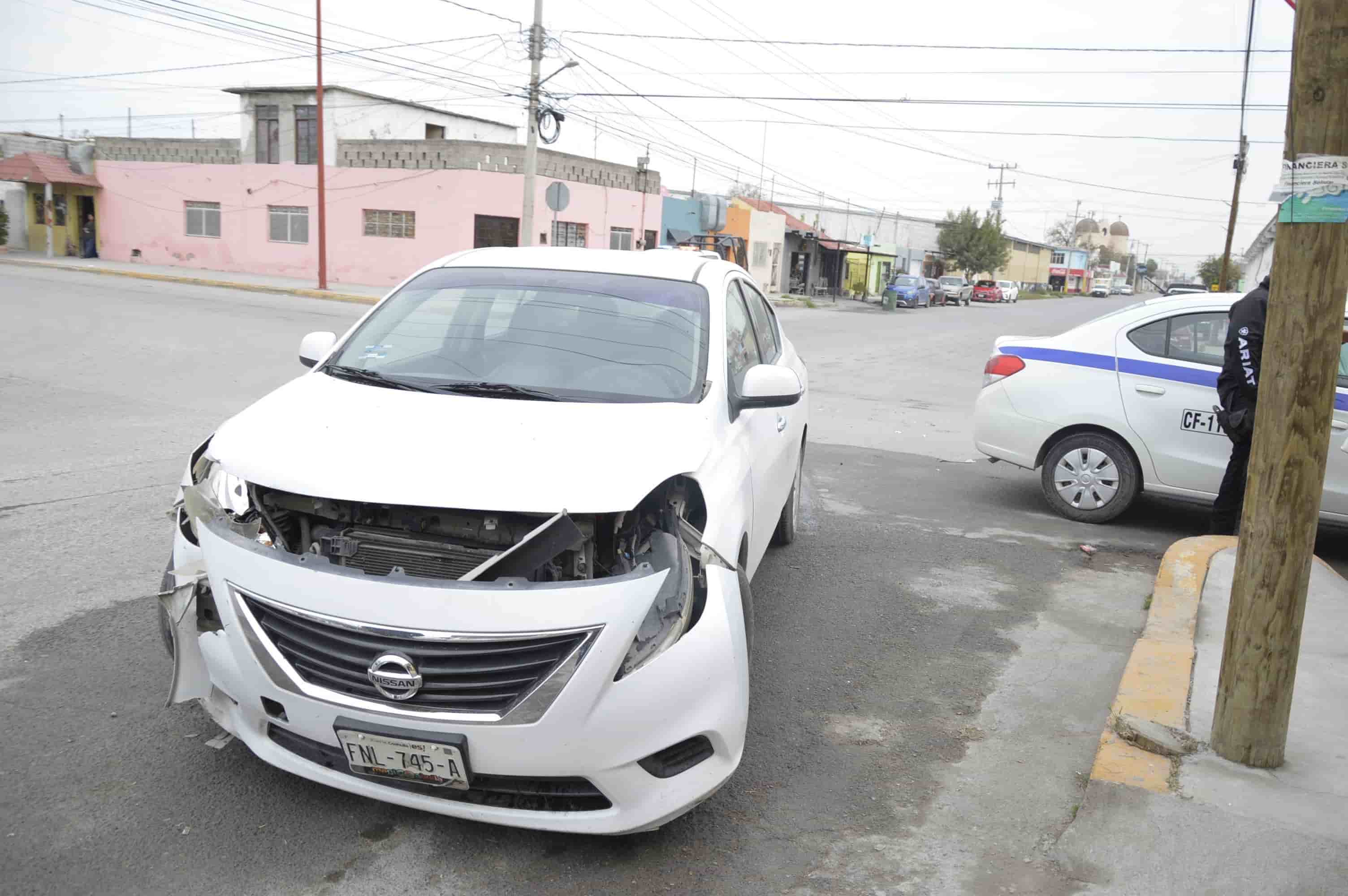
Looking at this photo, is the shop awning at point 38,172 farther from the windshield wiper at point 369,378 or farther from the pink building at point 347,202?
the windshield wiper at point 369,378

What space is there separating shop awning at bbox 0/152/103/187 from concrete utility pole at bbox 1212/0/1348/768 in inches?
1829

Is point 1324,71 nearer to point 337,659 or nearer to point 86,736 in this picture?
point 337,659

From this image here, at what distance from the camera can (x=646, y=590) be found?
3.00 meters

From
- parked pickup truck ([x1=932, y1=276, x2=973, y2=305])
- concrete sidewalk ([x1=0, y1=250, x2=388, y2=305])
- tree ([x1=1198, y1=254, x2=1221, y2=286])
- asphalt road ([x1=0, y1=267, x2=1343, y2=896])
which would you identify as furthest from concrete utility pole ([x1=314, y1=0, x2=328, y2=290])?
tree ([x1=1198, y1=254, x2=1221, y2=286])

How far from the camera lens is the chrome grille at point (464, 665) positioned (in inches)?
114

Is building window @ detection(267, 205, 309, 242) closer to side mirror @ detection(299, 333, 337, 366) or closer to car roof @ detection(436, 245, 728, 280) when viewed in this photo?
car roof @ detection(436, 245, 728, 280)

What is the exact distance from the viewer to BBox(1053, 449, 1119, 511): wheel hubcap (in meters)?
7.50

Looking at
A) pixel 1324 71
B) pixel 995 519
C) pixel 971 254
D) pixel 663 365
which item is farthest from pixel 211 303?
pixel 971 254

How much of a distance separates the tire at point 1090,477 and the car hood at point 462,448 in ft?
14.5

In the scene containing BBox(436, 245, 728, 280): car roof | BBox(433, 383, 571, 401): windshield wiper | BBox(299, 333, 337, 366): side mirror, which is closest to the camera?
BBox(433, 383, 571, 401): windshield wiper

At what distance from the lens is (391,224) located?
3647 centimetres

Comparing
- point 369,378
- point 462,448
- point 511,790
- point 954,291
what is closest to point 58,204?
point 954,291

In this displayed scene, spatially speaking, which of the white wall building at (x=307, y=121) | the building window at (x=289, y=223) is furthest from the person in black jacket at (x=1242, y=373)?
the building window at (x=289, y=223)

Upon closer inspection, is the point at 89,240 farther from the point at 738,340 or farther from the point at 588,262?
the point at 738,340
